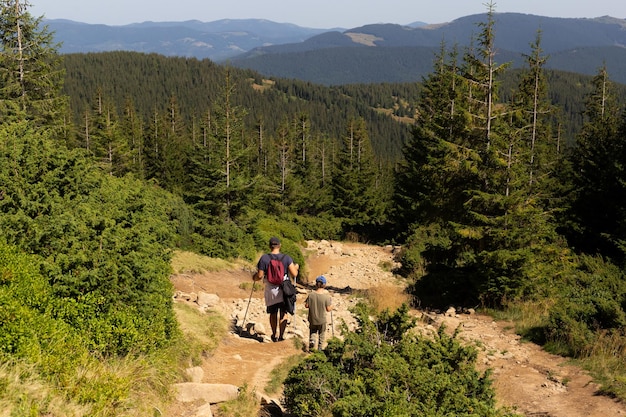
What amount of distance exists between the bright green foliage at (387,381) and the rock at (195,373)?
5.22 feet

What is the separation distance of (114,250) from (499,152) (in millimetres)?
11713

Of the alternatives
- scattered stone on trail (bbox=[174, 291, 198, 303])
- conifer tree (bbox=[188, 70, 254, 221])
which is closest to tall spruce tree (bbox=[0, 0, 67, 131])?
conifer tree (bbox=[188, 70, 254, 221])

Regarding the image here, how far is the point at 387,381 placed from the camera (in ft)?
19.6

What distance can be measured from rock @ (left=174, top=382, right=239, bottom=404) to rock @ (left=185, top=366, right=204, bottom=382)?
2.58 feet

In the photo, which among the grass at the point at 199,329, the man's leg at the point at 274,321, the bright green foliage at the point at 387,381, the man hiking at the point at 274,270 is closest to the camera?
the bright green foliage at the point at 387,381

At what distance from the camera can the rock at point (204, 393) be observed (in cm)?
623

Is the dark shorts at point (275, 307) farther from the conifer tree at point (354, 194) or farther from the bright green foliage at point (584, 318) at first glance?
the conifer tree at point (354, 194)

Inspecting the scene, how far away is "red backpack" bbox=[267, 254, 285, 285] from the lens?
29.8ft

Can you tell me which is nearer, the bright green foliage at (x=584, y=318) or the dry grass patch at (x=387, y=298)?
the bright green foliage at (x=584, y=318)

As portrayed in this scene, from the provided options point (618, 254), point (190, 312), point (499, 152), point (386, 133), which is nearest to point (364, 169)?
point (618, 254)

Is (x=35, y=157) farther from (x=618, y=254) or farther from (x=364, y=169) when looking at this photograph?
(x=364, y=169)

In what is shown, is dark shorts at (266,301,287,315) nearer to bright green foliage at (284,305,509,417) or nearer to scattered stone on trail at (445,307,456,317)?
bright green foliage at (284,305,509,417)

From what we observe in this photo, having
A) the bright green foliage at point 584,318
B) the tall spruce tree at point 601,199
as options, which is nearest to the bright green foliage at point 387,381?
the bright green foliage at point 584,318

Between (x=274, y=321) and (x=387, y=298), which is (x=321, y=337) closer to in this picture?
(x=274, y=321)
